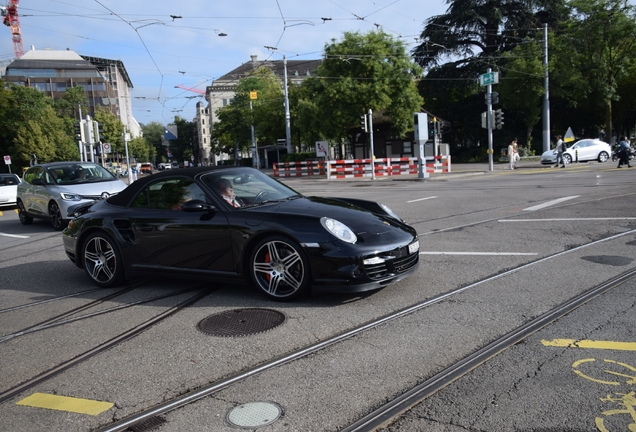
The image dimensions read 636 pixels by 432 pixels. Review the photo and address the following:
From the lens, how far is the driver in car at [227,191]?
5.76 meters

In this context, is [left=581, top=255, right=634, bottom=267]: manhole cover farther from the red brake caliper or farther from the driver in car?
the driver in car

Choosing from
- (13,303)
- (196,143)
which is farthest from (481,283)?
(196,143)

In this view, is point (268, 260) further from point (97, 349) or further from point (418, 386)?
point (418, 386)

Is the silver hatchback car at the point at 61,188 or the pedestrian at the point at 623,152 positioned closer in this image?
the silver hatchback car at the point at 61,188

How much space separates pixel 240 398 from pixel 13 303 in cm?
396

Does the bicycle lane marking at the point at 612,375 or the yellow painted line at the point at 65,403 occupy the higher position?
the yellow painted line at the point at 65,403

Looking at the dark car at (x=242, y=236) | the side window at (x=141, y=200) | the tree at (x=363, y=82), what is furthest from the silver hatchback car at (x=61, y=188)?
the tree at (x=363, y=82)

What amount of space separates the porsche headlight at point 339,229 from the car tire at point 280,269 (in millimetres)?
340

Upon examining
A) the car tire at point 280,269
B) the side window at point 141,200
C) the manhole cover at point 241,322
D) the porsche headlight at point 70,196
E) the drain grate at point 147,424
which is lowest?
the drain grate at point 147,424

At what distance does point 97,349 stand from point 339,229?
236cm

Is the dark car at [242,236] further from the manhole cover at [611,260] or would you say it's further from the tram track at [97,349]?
the manhole cover at [611,260]

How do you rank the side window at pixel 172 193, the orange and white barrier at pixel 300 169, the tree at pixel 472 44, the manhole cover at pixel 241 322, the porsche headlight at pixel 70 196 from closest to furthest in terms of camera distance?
the manhole cover at pixel 241 322 < the side window at pixel 172 193 < the porsche headlight at pixel 70 196 < the orange and white barrier at pixel 300 169 < the tree at pixel 472 44

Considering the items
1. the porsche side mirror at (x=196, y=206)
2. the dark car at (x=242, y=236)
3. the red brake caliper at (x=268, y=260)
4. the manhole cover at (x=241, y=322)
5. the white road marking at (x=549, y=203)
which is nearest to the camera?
the manhole cover at (x=241, y=322)

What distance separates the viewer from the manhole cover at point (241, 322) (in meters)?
4.56
